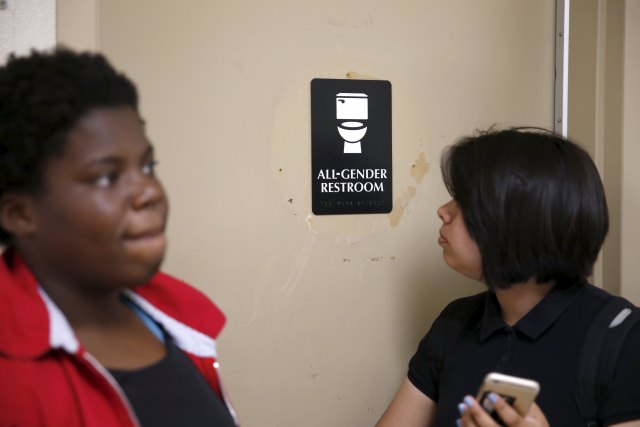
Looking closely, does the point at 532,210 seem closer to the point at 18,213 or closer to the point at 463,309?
the point at 463,309

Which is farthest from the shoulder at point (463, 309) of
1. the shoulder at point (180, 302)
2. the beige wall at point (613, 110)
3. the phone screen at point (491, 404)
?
the shoulder at point (180, 302)

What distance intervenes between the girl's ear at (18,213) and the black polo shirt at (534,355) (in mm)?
927

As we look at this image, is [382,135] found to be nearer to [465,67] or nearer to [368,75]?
[368,75]

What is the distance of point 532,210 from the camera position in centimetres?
120

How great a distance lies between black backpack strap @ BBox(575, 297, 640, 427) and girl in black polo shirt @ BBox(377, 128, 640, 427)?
1 centimetres

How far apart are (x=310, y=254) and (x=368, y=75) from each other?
44cm

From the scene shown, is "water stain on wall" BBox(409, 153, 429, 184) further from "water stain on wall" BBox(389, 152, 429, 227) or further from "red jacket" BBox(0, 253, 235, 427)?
"red jacket" BBox(0, 253, 235, 427)

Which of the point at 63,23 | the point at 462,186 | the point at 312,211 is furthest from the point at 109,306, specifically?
the point at 312,211

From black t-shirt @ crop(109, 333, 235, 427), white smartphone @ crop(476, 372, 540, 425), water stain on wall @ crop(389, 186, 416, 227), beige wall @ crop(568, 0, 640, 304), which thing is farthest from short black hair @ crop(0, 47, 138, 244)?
beige wall @ crop(568, 0, 640, 304)

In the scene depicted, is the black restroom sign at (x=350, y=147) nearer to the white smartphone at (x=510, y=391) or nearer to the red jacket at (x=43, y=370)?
the white smartphone at (x=510, y=391)

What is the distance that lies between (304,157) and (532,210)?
1.78 ft

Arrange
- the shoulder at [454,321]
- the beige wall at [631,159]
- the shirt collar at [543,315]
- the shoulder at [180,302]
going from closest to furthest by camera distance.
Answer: the shoulder at [180,302] → the shirt collar at [543,315] → the shoulder at [454,321] → the beige wall at [631,159]

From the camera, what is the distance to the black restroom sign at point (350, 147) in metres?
1.52

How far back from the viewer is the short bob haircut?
1.20m
